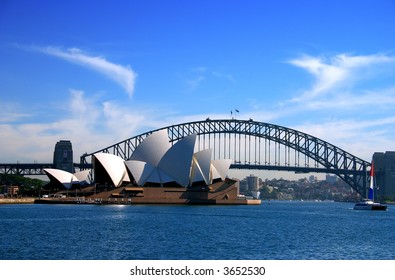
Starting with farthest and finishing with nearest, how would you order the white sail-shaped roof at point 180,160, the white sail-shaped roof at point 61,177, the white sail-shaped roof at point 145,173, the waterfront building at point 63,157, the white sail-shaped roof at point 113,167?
the waterfront building at point 63,157, the white sail-shaped roof at point 61,177, the white sail-shaped roof at point 145,173, the white sail-shaped roof at point 113,167, the white sail-shaped roof at point 180,160

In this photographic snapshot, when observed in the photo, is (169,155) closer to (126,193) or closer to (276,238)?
(126,193)

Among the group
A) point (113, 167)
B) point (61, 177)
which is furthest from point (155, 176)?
point (61, 177)

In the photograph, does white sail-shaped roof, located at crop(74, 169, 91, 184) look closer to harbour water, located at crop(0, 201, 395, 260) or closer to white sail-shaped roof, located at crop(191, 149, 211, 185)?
white sail-shaped roof, located at crop(191, 149, 211, 185)

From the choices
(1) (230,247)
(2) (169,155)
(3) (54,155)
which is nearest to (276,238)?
(1) (230,247)

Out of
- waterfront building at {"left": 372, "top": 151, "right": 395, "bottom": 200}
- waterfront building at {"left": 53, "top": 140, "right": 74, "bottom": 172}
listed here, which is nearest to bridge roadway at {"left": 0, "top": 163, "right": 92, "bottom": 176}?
waterfront building at {"left": 53, "top": 140, "right": 74, "bottom": 172}

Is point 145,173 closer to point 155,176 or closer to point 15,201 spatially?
point 155,176

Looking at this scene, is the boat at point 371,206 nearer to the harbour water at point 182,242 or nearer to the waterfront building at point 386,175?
the harbour water at point 182,242

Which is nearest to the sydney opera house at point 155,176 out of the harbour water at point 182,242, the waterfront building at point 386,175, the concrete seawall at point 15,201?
the concrete seawall at point 15,201
